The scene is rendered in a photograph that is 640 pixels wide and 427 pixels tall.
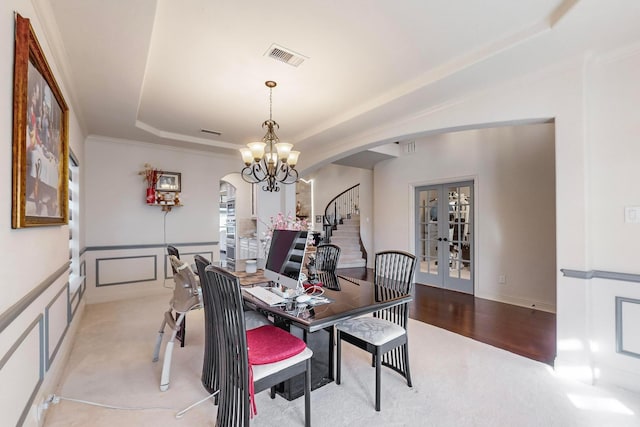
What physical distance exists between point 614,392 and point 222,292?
2.88 metres

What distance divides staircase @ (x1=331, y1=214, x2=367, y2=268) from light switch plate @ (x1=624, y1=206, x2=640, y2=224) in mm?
5684

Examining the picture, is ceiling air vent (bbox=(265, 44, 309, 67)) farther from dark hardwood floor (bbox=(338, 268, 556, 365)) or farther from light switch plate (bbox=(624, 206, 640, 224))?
dark hardwood floor (bbox=(338, 268, 556, 365))

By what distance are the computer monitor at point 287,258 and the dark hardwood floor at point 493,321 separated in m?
2.39

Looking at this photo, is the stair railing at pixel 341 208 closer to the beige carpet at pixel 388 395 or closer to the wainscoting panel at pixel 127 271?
the wainscoting panel at pixel 127 271

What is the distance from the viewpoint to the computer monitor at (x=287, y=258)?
6.47 feet

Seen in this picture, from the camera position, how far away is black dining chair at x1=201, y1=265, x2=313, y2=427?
1.48 metres

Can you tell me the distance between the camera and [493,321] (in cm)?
379

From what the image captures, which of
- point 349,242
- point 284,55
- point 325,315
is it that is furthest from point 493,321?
point 349,242

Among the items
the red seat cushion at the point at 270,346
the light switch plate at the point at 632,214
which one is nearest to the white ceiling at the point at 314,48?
the light switch plate at the point at 632,214

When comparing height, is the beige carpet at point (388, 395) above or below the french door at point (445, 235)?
below

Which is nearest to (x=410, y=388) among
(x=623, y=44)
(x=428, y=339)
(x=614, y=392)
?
(x=428, y=339)

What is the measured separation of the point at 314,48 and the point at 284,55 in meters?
0.27

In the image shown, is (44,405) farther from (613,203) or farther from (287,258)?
(613,203)

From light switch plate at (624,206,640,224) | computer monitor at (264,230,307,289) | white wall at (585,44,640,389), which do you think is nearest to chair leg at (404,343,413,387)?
computer monitor at (264,230,307,289)
